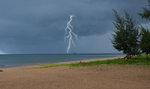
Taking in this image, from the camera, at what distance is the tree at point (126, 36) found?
40.7 m

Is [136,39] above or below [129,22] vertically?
below

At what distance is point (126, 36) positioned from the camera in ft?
135

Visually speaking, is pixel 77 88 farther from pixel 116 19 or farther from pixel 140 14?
pixel 116 19

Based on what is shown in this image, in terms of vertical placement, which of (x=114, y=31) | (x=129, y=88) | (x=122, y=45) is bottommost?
(x=129, y=88)

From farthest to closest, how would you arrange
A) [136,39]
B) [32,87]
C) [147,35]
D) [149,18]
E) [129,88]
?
1. [136,39]
2. [147,35]
3. [149,18]
4. [32,87]
5. [129,88]

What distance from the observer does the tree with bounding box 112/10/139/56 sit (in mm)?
40688

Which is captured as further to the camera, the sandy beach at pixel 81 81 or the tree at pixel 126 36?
the tree at pixel 126 36

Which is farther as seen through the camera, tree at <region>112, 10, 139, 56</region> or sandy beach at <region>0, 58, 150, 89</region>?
tree at <region>112, 10, 139, 56</region>

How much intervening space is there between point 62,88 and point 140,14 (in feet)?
37.0

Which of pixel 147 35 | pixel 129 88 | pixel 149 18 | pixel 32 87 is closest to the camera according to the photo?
pixel 129 88

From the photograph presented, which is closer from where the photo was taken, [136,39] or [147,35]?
[147,35]

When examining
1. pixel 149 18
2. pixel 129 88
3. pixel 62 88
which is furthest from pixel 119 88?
pixel 149 18

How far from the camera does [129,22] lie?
41.8m

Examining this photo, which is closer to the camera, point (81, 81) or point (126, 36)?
point (81, 81)
